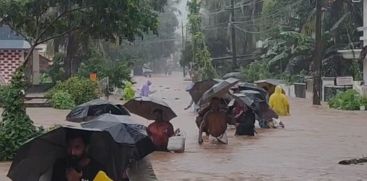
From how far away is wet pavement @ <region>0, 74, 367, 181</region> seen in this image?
41.1 feet

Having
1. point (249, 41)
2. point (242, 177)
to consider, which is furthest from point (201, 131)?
point (249, 41)

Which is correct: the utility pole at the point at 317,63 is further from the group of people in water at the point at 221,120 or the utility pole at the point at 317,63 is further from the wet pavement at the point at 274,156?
the group of people in water at the point at 221,120

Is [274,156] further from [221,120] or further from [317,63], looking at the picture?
[317,63]

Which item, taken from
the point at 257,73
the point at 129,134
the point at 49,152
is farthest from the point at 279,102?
the point at 257,73

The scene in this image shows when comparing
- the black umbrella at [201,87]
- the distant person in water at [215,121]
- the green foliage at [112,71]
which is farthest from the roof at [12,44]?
the distant person in water at [215,121]

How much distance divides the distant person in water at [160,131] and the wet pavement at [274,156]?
0.85 feet

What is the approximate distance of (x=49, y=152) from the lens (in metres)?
6.14

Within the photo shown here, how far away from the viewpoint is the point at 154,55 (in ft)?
393

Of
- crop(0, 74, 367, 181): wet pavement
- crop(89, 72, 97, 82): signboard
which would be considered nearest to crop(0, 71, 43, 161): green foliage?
crop(0, 74, 367, 181): wet pavement

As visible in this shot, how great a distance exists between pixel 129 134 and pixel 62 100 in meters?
23.8

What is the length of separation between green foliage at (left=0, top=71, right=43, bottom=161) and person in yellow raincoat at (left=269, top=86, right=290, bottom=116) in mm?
11648

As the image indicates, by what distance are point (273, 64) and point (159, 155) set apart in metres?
36.8

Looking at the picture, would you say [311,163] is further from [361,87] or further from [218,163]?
[361,87]

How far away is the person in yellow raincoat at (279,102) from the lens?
2338 cm
